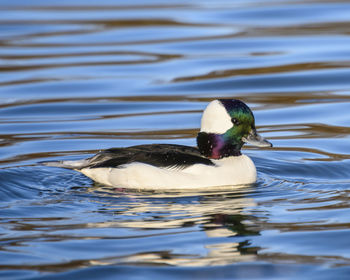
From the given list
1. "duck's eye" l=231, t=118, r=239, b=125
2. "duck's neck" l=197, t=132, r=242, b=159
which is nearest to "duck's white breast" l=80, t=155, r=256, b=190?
"duck's neck" l=197, t=132, r=242, b=159

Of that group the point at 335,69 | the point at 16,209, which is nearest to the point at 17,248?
the point at 16,209

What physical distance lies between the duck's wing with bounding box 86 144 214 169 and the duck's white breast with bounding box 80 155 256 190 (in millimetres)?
47

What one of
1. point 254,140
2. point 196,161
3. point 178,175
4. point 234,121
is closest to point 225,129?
point 234,121

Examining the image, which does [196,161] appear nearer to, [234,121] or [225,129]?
[225,129]

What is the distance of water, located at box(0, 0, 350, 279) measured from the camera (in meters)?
6.16

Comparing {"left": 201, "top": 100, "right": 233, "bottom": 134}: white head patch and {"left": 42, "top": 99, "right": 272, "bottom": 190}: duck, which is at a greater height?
{"left": 201, "top": 100, "right": 233, "bottom": 134}: white head patch

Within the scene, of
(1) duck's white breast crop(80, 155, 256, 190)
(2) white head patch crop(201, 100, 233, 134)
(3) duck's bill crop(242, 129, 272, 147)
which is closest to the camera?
(1) duck's white breast crop(80, 155, 256, 190)

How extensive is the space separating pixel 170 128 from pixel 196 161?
3.08 meters

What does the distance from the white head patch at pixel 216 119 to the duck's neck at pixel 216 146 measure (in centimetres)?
6

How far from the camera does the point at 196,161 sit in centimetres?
811

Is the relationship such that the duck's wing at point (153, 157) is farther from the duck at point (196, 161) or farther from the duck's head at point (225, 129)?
the duck's head at point (225, 129)

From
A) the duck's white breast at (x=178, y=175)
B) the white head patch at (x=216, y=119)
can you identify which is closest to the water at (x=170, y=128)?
the duck's white breast at (x=178, y=175)

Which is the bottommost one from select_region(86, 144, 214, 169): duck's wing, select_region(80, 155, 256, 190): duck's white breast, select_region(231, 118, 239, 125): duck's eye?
select_region(80, 155, 256, 190): duck's white breast

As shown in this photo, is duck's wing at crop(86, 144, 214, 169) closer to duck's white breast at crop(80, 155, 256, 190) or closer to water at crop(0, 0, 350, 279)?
duck's white breast at crop(80, 155, 256, 190)
